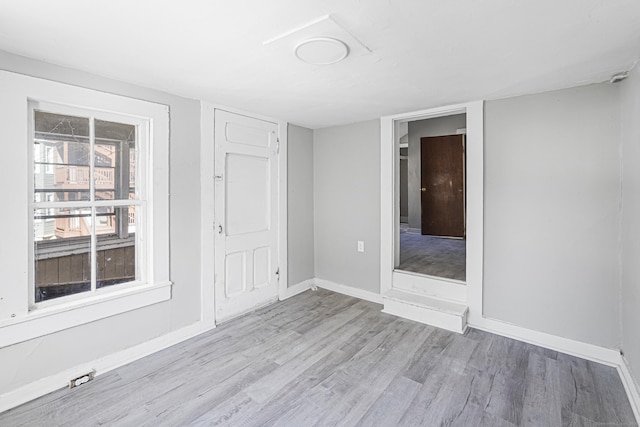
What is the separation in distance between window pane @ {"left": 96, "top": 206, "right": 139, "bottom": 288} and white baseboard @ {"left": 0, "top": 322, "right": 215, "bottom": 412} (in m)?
0.54

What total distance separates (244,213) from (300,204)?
34.2 inches

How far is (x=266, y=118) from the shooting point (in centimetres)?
327

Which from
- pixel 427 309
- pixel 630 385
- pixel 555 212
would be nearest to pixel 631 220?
pixel 555 212

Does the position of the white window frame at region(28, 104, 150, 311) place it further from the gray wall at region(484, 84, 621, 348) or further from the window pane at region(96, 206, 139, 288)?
the gray wall at region(484, 84, 621, 348)

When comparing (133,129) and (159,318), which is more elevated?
(133,129)

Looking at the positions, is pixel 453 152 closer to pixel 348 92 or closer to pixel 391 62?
pixel 348 92

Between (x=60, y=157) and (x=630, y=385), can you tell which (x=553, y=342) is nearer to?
(x=630, y=385)

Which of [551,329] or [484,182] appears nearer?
[551,329]

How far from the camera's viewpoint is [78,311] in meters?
2.02

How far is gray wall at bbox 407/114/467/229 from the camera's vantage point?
18.6 ft

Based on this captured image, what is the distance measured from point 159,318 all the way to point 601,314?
137 inches

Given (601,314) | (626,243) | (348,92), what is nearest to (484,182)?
(626,243)

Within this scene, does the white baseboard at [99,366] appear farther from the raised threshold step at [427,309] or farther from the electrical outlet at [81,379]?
the raised threshold step at [427,309]

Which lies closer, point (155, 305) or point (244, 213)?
point (155, 305)
